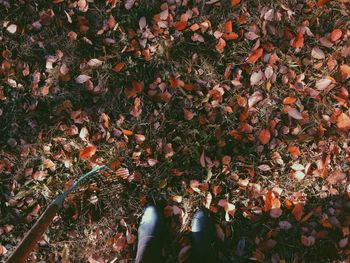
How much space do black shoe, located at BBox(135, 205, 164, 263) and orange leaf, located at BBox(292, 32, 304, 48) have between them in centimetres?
161

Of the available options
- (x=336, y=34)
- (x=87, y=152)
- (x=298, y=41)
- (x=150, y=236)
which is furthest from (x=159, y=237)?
(x=336, y=34)

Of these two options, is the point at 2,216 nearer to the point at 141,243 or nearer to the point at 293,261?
the point at 141,243

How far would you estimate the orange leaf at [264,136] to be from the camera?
9.82ft

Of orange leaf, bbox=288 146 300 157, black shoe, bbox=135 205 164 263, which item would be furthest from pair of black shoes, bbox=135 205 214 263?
orange leaf, bbox=288 146 300 157

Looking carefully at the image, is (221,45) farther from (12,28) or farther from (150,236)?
(12,28)

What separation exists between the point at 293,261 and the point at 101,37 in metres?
2.21

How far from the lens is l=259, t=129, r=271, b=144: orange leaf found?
299cm

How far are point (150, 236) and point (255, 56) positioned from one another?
5.05ft

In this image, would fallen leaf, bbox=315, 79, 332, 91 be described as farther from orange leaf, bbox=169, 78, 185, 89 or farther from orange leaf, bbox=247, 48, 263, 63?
orange leaf, bbox=169, 78, 185, 89

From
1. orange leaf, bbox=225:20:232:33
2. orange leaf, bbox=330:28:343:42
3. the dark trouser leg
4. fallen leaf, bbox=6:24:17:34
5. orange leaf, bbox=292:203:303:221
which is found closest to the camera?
the dark trouser leg

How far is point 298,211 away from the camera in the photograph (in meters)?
2.87

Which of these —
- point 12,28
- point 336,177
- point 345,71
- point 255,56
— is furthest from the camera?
point 12,28

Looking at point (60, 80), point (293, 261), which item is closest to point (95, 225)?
point (60, 80)

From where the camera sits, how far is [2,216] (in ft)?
10.1
